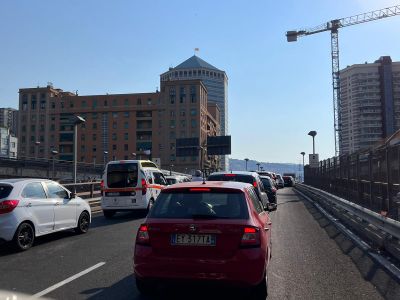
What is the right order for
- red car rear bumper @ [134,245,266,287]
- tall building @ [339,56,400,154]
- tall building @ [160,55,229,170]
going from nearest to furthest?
red car rear bumper @ [134,245,266,287]
tall building @ [339,56,400,154]
tall building @ [160,55,229,170]

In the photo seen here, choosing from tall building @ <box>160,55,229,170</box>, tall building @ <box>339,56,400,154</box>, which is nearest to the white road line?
tall building @ <box>339,56,400,154</box>

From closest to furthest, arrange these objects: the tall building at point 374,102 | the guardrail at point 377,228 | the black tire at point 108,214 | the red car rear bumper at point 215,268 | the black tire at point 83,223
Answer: the red car rear bumper at point 215,268 → the guardrail at point 377,228 → the black tire at point 83,223 → the black tire at point 108,214 → the tall building at point 374,102

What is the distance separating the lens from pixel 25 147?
460ft

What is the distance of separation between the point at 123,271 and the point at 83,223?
5.44 meters

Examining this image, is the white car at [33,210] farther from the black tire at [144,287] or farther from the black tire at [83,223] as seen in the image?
the black tire at [144,287]

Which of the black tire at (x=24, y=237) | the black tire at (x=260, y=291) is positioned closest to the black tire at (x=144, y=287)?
the black tire at (x=260, y=291)

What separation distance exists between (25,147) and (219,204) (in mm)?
144517

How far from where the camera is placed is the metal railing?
11.1 meters

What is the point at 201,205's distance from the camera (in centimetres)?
594

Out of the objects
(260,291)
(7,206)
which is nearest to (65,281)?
(260,291)

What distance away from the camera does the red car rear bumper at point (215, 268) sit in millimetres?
5344

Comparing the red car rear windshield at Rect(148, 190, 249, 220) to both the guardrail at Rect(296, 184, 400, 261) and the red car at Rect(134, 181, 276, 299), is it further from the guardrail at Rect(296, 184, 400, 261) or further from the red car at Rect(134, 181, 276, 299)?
the guardrail at Rect(296, 184, 400, 261)

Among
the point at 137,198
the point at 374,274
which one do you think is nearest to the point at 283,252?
the point at 374,274

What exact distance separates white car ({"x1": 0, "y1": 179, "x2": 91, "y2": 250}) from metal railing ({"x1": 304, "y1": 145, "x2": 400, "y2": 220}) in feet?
24.9
